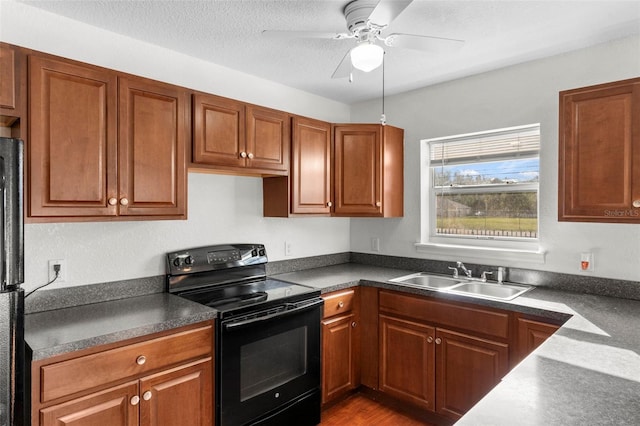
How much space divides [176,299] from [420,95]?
2518mm

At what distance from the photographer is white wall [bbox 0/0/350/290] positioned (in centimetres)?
196

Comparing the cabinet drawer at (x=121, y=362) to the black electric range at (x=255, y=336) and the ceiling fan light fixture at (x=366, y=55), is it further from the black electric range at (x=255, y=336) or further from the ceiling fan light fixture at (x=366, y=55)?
the ceiling fan light fixture at (x=366, y=55)

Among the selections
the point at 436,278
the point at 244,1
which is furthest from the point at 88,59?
the point at 436,278

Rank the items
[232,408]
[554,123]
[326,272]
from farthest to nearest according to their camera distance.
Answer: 1. [326,272]
2. [554,123]
3. [232,408]

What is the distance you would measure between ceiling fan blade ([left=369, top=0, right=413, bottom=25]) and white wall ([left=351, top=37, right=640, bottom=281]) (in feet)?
5.12

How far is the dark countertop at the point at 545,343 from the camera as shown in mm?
1021

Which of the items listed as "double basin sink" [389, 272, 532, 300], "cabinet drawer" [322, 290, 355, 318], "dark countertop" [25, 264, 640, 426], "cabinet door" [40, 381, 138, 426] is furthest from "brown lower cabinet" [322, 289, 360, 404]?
"cabinet door" [40, 381, 138, 426]

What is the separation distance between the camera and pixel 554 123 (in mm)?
2545

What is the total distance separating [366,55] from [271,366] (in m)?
1.78

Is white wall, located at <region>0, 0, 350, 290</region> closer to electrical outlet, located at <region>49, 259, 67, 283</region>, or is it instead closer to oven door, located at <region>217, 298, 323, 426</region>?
electrical outlet, located at <region>49, 259, 67, 283</region>

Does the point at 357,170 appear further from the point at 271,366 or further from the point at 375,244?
the point at 271,366

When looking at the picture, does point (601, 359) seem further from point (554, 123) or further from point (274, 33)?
point (274, 33)

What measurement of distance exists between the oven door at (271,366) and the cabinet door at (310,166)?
0.80 m

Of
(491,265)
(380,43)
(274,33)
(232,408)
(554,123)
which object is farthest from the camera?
(491,265)
